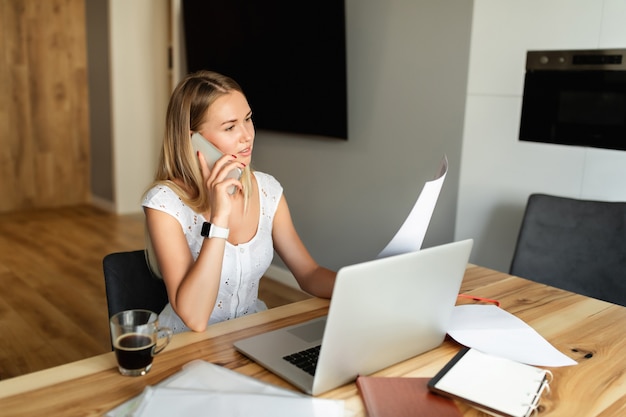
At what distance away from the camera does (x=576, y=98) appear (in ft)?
8.00

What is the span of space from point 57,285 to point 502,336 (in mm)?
3166

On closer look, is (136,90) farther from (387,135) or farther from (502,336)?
(502,336)

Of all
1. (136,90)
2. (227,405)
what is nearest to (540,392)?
(227,405)

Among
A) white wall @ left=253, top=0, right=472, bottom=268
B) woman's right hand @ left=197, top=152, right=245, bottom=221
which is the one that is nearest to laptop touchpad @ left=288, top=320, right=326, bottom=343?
woman's right hand @ left=197, top=152, right=245, bottom=221

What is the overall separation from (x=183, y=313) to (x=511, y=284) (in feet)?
3.00

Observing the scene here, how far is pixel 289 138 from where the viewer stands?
12.4 ft

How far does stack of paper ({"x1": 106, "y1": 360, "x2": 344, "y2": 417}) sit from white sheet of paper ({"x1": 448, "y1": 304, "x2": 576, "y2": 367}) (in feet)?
1.30

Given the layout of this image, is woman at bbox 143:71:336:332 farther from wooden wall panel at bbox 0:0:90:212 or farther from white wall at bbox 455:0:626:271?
wooden wall panel at bbox 0:0:90:212

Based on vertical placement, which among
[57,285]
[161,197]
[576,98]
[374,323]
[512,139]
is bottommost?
[57,285]

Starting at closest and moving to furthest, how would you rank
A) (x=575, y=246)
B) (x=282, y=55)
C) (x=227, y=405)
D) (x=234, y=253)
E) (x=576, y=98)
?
(x=227, y=405)
(x=234, y=253)
(x=575, y=246)
(x=576, y=98)
(x=282, y=55)

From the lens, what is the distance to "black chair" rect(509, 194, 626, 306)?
208 cm

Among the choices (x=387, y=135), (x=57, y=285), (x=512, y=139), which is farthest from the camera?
(x=57, y=285)

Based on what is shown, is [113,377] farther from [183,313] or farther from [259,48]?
[259,48]

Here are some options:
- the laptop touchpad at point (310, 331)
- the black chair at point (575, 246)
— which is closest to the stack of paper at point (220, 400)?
the laptop touchpad at point (310, 331)
